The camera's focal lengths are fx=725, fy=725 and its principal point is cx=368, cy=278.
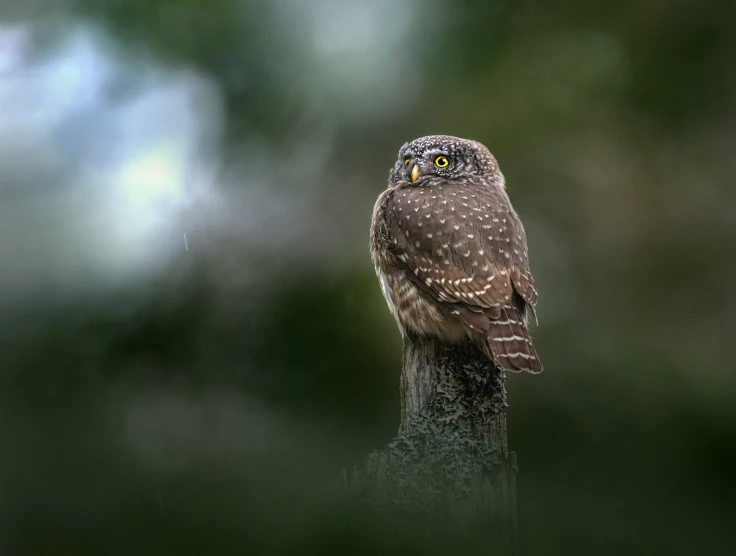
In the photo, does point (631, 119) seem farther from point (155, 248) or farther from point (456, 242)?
point (155, 248)

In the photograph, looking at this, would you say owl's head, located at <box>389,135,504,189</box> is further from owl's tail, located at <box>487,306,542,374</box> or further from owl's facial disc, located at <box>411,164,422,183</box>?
owl's tail, located at <box>487,306,542,374</box>

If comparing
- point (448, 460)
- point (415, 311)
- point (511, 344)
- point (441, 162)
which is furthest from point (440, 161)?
point (448, 460)

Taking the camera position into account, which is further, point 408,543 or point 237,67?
point 237,67

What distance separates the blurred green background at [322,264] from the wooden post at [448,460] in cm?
8

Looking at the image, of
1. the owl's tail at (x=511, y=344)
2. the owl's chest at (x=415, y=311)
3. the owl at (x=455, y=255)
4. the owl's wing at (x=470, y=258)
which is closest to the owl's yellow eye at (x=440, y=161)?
the owl at (x=455, y=255)

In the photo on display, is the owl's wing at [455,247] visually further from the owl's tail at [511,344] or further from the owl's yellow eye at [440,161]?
the owl's yellow eye at [440,161]

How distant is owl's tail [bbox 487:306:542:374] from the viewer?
5.33ft

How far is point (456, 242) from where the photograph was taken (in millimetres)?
1941

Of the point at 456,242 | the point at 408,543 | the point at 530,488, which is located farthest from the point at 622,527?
the point at 456,242

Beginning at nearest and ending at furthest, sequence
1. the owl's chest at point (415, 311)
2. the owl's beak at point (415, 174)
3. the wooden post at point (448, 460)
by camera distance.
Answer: the wooden post at point (448, 460) < the owl's chest at point (415, 311) < the owl's beak at point (415, 174)

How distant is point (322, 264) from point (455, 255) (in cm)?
75

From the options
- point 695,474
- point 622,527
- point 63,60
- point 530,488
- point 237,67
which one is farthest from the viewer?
point 237,67

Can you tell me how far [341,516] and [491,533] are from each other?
11.8 inches

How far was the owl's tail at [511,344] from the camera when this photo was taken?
1.63 metres
